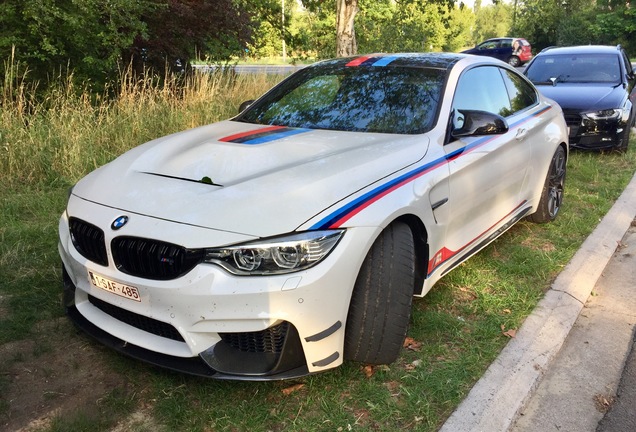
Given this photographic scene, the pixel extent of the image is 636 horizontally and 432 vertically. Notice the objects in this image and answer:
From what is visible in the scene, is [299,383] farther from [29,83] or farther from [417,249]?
[29,83]

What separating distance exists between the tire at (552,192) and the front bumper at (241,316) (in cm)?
300

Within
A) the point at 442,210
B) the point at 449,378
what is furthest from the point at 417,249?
the point at 449,378

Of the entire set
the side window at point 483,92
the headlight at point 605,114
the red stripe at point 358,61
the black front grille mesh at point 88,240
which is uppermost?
the red stripe at point 358,61

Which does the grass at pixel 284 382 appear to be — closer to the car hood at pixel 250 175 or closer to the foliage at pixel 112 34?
the car hood at pixel 250 175

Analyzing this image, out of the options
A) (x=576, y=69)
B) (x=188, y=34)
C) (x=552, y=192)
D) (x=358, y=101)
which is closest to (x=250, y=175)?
(x=358, y=101)

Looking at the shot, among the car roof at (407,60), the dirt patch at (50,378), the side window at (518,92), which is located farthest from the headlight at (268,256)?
the side window at (518,92)

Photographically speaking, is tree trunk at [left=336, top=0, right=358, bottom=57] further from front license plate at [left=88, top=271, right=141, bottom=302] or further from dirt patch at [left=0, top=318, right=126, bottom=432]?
front license plate at [left=88, top=271, right=141, bottom=302]

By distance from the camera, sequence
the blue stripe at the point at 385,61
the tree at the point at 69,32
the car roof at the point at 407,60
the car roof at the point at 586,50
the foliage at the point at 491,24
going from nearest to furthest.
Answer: the car roof at the point at 407,60 < the blue stripe at the point at 385,61 < the tree at the point at 69,32 < the car roof at the point at 586,50 < the foliage at the point at 491,24

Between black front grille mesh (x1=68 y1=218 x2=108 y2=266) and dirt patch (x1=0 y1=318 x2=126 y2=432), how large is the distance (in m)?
0.59

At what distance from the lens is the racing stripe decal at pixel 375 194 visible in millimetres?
2432

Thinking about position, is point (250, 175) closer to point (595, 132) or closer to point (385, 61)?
point (385, 61)

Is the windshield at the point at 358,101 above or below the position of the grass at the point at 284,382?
above

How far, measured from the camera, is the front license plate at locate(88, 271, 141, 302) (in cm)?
248

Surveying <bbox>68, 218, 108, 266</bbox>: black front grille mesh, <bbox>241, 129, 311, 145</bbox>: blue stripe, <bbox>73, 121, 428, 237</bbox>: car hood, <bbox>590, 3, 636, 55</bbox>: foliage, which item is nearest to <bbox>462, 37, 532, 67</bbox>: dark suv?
<bbox>590, 3, 636, 55</bbox>: foliage
